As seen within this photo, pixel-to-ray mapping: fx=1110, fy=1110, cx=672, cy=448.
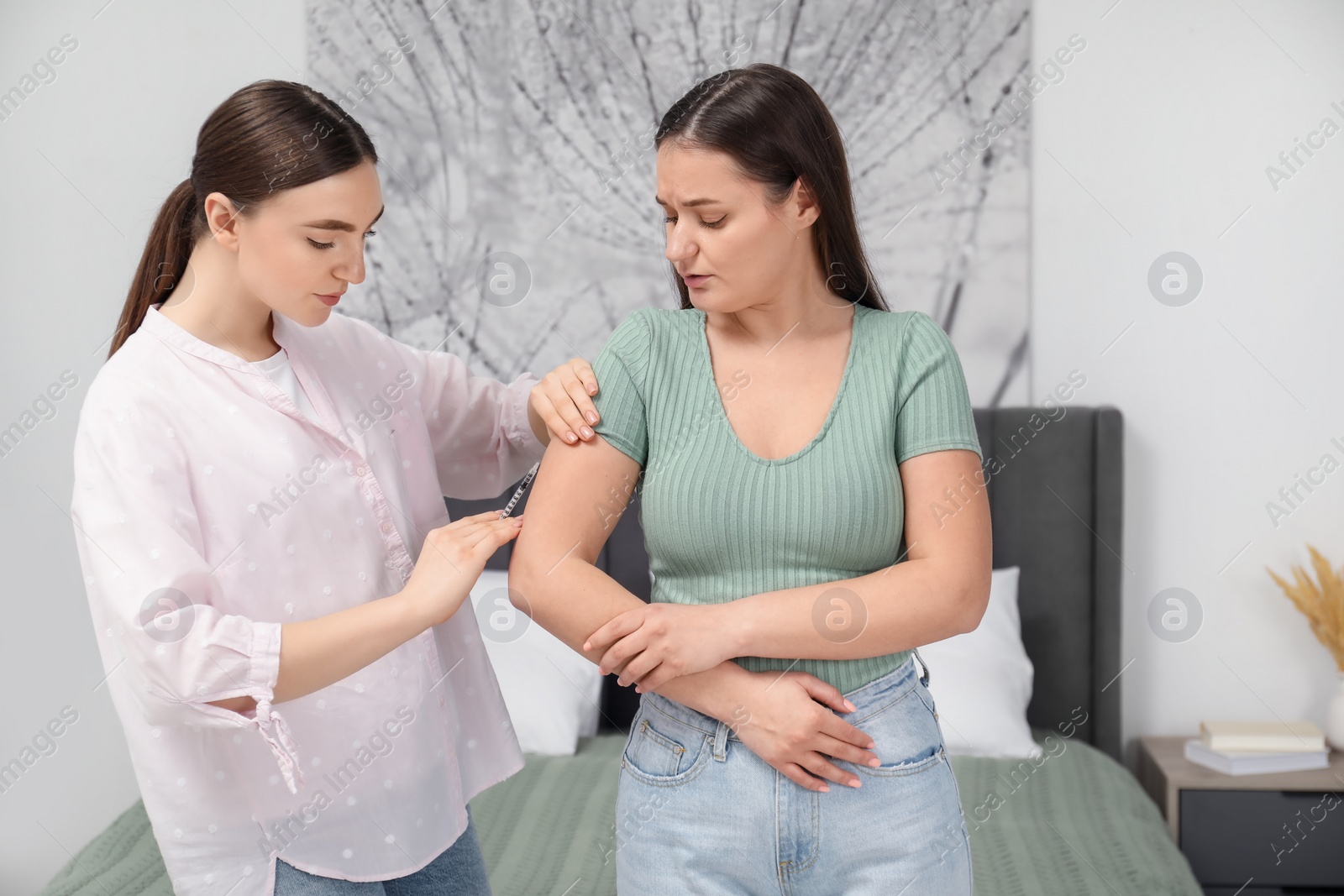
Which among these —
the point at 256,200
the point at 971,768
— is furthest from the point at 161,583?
the point at 971,768

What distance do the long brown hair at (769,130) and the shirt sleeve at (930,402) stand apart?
19cm

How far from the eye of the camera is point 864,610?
3.53 ft


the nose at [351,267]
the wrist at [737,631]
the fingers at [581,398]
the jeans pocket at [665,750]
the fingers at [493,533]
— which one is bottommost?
the jeans pocket at [665,750]

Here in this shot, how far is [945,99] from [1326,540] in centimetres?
147

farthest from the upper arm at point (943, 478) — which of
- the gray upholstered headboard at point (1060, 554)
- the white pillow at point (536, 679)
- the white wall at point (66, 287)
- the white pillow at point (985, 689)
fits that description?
the white wall at point (66, 287)

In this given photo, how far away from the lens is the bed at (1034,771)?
210 centimetres

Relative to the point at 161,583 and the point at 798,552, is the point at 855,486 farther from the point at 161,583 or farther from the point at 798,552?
the point at 161,583

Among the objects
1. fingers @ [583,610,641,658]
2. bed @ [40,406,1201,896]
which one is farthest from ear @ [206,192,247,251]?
bed @ [40,406,1201,896]

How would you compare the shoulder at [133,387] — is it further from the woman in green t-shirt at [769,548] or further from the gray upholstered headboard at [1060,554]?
the gray upholstered headboard at [1060,554]

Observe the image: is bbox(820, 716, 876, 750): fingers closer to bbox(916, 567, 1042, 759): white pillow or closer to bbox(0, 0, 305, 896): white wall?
bbox(916, 567, 1042, 759): white pillow

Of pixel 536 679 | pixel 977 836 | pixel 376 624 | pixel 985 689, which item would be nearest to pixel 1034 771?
pixel 985 689

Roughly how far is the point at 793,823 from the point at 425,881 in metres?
0.47

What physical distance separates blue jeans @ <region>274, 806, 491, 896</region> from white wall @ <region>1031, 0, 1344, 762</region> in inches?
81.2

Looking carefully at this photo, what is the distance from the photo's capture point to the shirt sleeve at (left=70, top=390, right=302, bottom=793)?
99cm
